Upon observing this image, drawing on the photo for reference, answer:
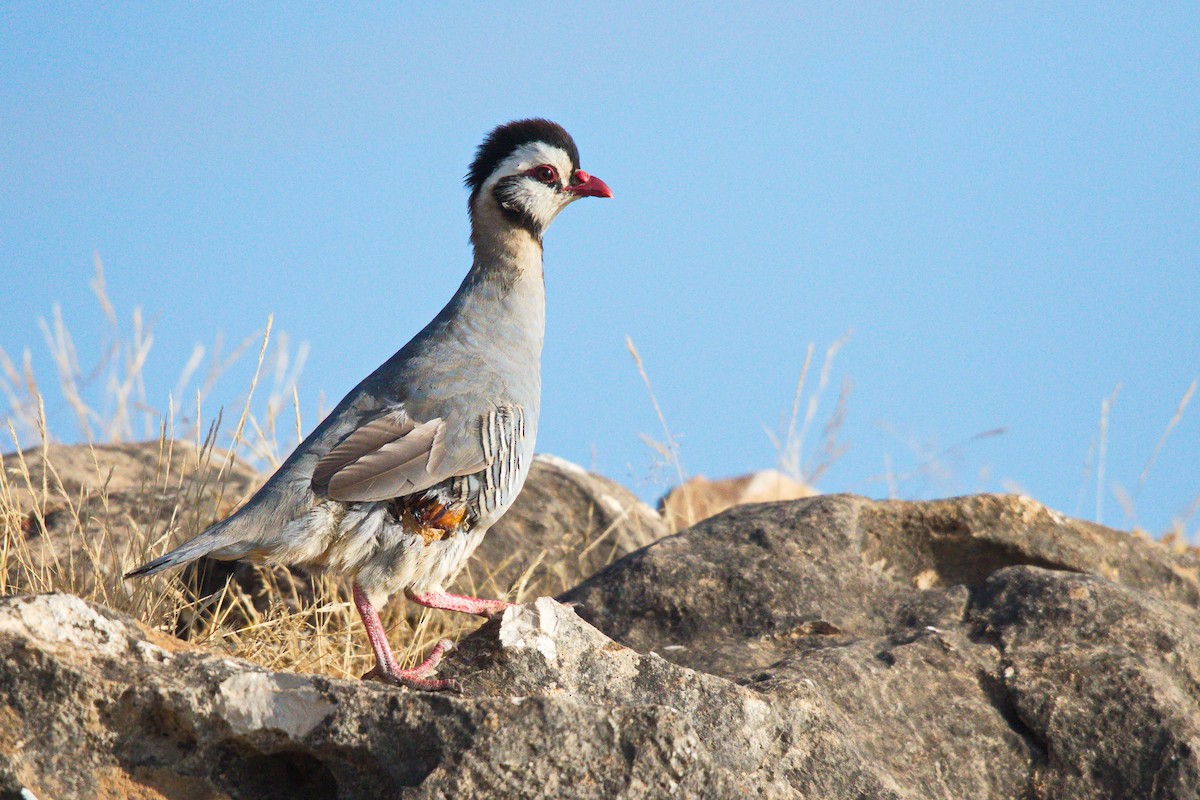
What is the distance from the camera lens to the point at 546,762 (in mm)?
2977

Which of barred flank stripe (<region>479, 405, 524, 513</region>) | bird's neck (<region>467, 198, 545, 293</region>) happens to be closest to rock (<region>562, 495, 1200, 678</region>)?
barred flank stripe (<region>479, 405, 524, 513</region>)

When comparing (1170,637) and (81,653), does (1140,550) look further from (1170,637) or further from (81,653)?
(81,653)

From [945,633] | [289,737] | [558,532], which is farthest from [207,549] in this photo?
[558,532]

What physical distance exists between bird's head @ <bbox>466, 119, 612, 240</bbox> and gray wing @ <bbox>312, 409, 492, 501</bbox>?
1396 millimetres

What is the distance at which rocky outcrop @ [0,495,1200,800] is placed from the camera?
9.95 ft

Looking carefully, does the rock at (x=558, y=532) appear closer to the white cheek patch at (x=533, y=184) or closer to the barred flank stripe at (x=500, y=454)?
the barred flank stripe at (x=500, y=454)

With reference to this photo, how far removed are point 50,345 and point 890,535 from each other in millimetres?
7713

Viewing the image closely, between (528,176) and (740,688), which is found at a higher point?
(528,176)

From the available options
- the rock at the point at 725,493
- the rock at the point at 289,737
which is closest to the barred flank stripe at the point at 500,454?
the rock at the point at 289,737

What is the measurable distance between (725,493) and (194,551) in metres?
8.01

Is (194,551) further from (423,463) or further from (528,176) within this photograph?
(528,176)

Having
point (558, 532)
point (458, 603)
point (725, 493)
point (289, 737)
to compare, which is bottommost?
point (289, 737)

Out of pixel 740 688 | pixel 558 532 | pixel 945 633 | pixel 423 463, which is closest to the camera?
pixel 740 688

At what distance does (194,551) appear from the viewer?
4.29m
